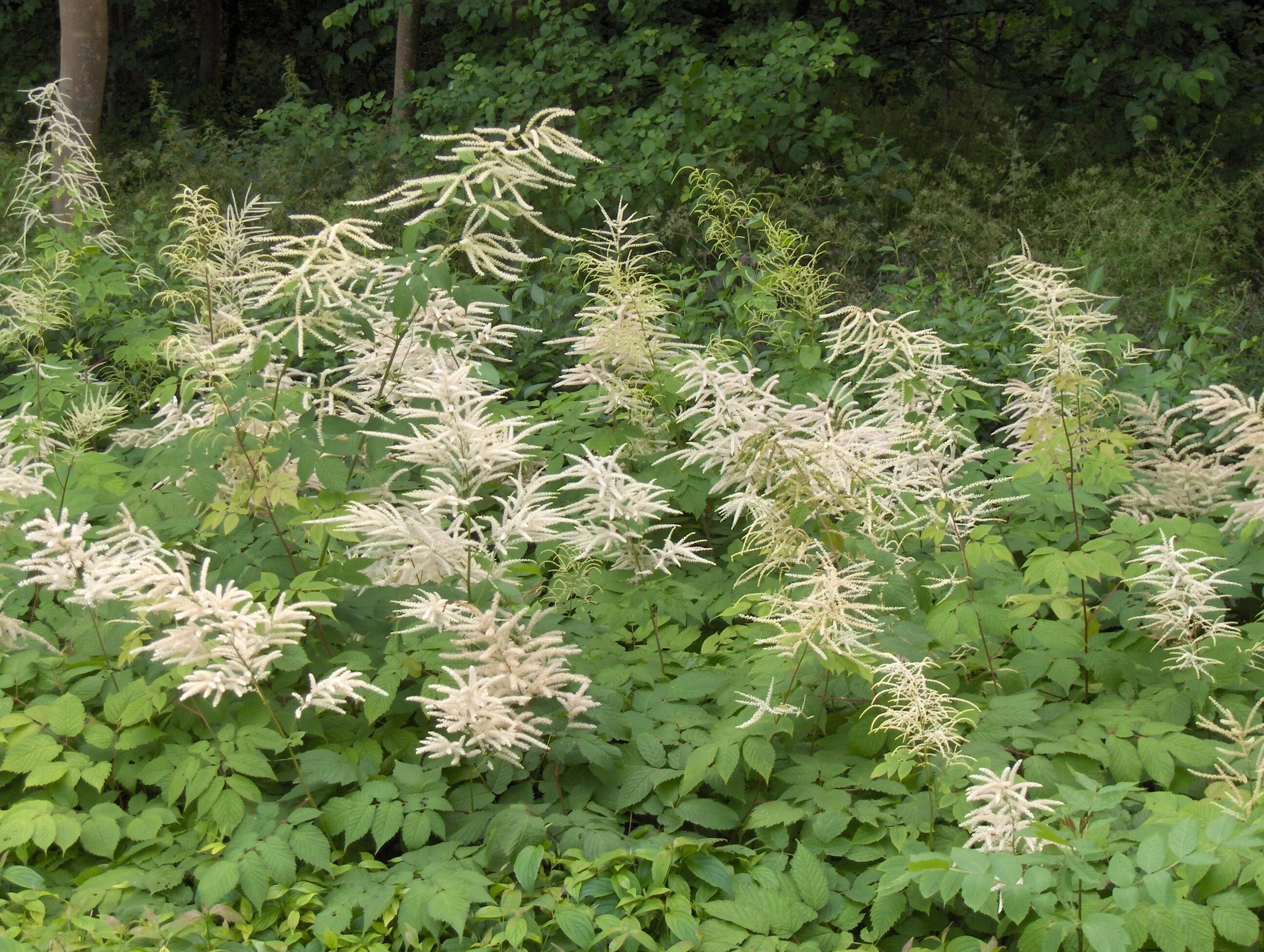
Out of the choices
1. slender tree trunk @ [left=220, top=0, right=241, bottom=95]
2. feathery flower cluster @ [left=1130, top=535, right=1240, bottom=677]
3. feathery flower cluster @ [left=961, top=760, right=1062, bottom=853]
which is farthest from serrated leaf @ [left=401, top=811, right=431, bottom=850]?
slender tree trunk @ [left=220, top=0, right=241, bottom=95]

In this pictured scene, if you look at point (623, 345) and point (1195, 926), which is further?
point (623, 345)

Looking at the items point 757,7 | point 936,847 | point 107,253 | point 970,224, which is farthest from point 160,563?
point 757,7

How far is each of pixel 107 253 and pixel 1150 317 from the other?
6.53m

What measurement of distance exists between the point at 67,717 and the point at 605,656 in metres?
1.74

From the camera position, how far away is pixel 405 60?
37.8ft

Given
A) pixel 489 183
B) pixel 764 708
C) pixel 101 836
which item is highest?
pixel 489 183

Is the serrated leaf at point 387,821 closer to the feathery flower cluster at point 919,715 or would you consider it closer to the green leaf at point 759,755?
the green leaf at point 759,755

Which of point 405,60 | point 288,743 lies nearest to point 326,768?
point 288,743

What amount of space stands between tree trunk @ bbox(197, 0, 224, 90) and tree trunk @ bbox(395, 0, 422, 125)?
245 inches

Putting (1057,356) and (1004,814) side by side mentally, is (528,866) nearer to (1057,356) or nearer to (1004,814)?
(1004,814)

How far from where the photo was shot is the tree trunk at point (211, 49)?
16.6m

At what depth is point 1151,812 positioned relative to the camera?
10.4 feet

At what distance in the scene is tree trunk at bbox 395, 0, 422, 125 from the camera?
Result: 37.0 feet

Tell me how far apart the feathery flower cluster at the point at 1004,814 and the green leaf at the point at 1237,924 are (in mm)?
406
